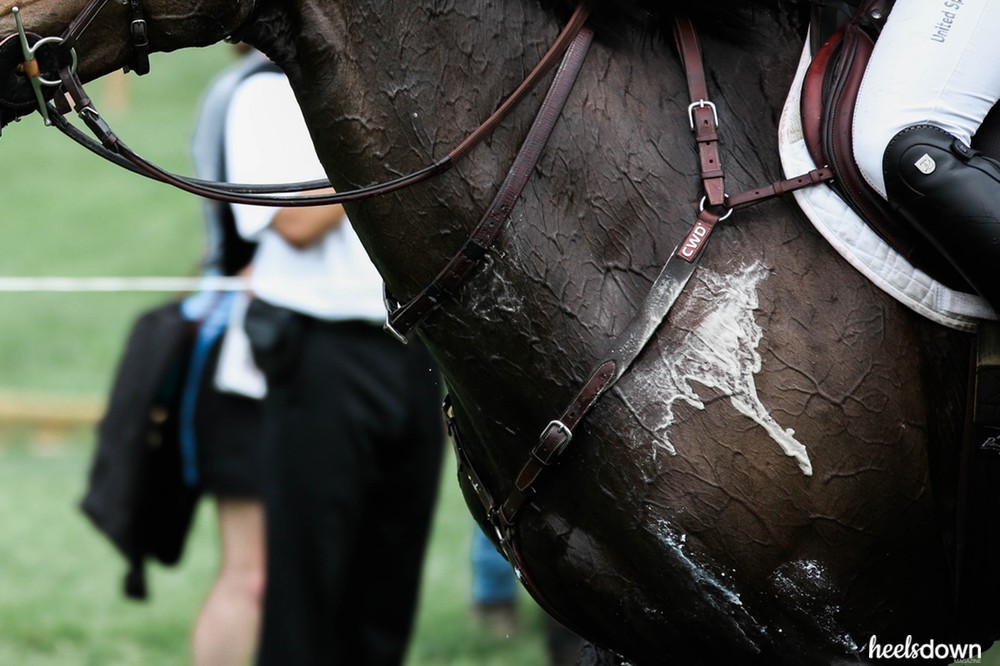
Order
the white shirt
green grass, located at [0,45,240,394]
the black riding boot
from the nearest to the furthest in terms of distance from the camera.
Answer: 1. the black riding boot
2. the white shirt
3. green grass, located at [0,45,240,394]

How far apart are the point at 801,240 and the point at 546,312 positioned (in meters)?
0.51

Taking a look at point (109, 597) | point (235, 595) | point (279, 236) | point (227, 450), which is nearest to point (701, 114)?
point (279, 236)

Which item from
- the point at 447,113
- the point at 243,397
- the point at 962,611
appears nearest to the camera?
the point at 447,113

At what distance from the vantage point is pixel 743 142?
9.01 feet

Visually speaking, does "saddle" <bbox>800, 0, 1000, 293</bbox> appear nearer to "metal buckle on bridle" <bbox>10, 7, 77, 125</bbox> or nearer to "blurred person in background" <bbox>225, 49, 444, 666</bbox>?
"metal buckle on bridle" <bbox>10, 7, 77, 125</bbox>

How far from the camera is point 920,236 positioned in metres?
2.66

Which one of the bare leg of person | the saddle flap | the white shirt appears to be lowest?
the bare leg of person

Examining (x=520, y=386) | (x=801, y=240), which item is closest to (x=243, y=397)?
(x=520, y=386)

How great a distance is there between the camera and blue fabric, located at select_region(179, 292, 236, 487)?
204 inches

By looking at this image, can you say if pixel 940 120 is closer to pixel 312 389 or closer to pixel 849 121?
pixel 849 121

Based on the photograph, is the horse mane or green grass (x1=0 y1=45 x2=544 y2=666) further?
green grass (x1=0 y1=45 x2=544 y2=666)

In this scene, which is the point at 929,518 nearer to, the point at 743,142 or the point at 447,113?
the point at 743,142

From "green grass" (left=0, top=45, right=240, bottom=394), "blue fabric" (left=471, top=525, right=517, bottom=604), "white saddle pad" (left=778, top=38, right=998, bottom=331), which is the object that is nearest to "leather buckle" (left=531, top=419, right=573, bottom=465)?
"white saddle pad" (left=778, top=38, right=998, bottom=331)

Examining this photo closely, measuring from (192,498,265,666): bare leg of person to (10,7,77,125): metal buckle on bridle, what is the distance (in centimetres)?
286
